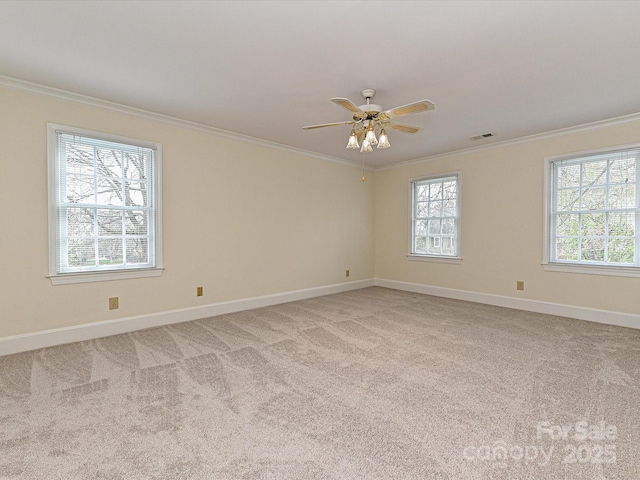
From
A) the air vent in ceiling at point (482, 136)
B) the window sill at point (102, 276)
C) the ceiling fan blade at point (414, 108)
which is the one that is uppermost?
the air vent in ceiling at point (482, 136)

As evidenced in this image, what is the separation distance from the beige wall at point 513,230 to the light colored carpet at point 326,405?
0.63 metres

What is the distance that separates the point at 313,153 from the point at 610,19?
3.90 meters

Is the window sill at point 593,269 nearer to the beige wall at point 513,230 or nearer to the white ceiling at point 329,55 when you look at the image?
the beige wall at point 513,230

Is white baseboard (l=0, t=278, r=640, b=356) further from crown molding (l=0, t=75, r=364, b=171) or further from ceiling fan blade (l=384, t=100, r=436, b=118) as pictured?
ceiling fan blade (l=384, t=100, r=436, b=118)

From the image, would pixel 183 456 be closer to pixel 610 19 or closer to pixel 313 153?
pixel 610 19

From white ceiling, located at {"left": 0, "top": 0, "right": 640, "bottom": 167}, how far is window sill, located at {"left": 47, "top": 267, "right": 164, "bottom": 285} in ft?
5.89

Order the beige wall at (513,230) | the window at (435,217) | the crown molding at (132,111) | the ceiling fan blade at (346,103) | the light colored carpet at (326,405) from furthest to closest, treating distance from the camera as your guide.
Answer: the window at (435,217), the beige wall at (513,230), the crown molding at (132,111), the ceiling fan blade at (346,103), the light colored carpet at (326,405)

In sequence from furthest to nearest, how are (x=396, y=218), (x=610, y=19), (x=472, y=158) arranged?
(x=396, y=218)
(x=472, y=158)
(x=610, y=19)

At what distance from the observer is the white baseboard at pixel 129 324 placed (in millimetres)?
3027

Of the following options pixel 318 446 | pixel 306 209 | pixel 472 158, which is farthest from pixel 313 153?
pixel 318 446

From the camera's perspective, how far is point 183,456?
5.34 feet

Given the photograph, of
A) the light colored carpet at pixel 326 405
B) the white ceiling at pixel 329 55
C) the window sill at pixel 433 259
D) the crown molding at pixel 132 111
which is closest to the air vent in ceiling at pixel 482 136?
the white ceiling at pixel 329 55

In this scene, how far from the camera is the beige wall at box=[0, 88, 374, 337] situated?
301 centimetres

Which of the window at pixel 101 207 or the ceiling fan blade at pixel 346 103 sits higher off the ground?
the ceiling fan blade at pixel 346 103
